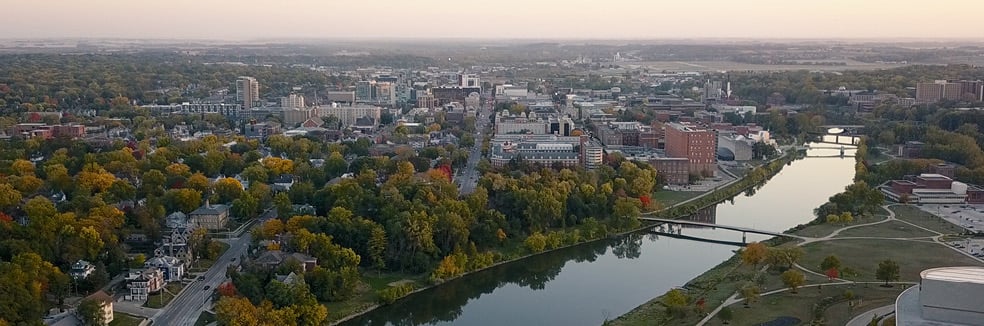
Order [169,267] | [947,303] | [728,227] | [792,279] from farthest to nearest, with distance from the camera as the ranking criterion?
1. [728,227]
2. [169,267]
3. [792,279]
4. [947,303]

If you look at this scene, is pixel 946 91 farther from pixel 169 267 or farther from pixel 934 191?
pixel 169 267

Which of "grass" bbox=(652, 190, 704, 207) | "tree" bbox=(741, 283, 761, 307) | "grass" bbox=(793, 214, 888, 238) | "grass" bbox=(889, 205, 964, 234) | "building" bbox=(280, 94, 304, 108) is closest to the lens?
"tree" bbox=(741, 283, 761, 307)

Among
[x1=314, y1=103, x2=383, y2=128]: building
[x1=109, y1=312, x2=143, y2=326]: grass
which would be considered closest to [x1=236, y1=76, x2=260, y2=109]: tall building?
[x1=314, y1=103, x2=383, y2=128]: building

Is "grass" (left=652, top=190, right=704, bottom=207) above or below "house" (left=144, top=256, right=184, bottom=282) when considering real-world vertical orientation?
below

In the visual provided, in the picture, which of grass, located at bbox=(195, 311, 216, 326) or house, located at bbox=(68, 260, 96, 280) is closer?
grass, located at bbox=(195, 311, 216, 326)

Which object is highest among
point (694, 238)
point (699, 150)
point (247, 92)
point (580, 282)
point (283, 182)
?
point (247, 92)

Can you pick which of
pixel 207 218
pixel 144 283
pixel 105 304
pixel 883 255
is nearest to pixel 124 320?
pixel 105 304

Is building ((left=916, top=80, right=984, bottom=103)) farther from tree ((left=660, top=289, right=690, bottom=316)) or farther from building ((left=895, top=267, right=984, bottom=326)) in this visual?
building ((left=895, top=267, right=984, bottom=326))
